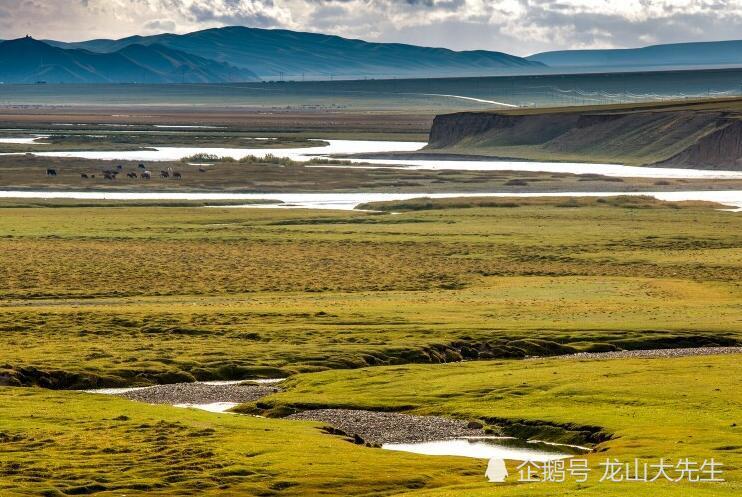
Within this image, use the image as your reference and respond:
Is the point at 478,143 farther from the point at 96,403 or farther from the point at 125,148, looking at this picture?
the point at 96,403

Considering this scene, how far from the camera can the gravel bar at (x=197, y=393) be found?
41781 mm

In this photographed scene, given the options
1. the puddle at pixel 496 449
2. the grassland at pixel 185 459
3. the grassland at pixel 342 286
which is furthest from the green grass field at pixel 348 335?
the puddle at pixel 496 449

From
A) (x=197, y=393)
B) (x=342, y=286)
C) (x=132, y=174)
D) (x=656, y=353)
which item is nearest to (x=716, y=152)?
(x=132, y=174)

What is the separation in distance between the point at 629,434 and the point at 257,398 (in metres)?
13.4

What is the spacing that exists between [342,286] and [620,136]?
370ft

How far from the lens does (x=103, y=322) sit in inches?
2162

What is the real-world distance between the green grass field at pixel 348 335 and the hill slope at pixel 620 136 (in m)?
57.2

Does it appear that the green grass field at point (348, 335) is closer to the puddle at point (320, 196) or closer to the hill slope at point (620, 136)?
the puddle at point (320, 196)

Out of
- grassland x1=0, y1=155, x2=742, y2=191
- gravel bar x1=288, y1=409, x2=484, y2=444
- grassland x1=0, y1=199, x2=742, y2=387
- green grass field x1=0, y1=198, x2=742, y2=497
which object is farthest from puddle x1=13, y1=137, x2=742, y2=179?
gravel bar x1=288, y1=409, x2=484, y2=444

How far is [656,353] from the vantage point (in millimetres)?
49250

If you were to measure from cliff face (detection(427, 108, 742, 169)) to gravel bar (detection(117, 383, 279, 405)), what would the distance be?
393 feet

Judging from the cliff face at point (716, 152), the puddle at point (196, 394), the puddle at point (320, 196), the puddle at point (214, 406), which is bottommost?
the puddle at point (196, 394)

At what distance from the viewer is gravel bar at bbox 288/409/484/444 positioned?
3578cm

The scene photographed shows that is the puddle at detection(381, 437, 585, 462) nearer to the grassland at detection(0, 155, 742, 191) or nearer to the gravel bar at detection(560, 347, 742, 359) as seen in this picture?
the gravel bar at detection(560, 347, 742, 359)
